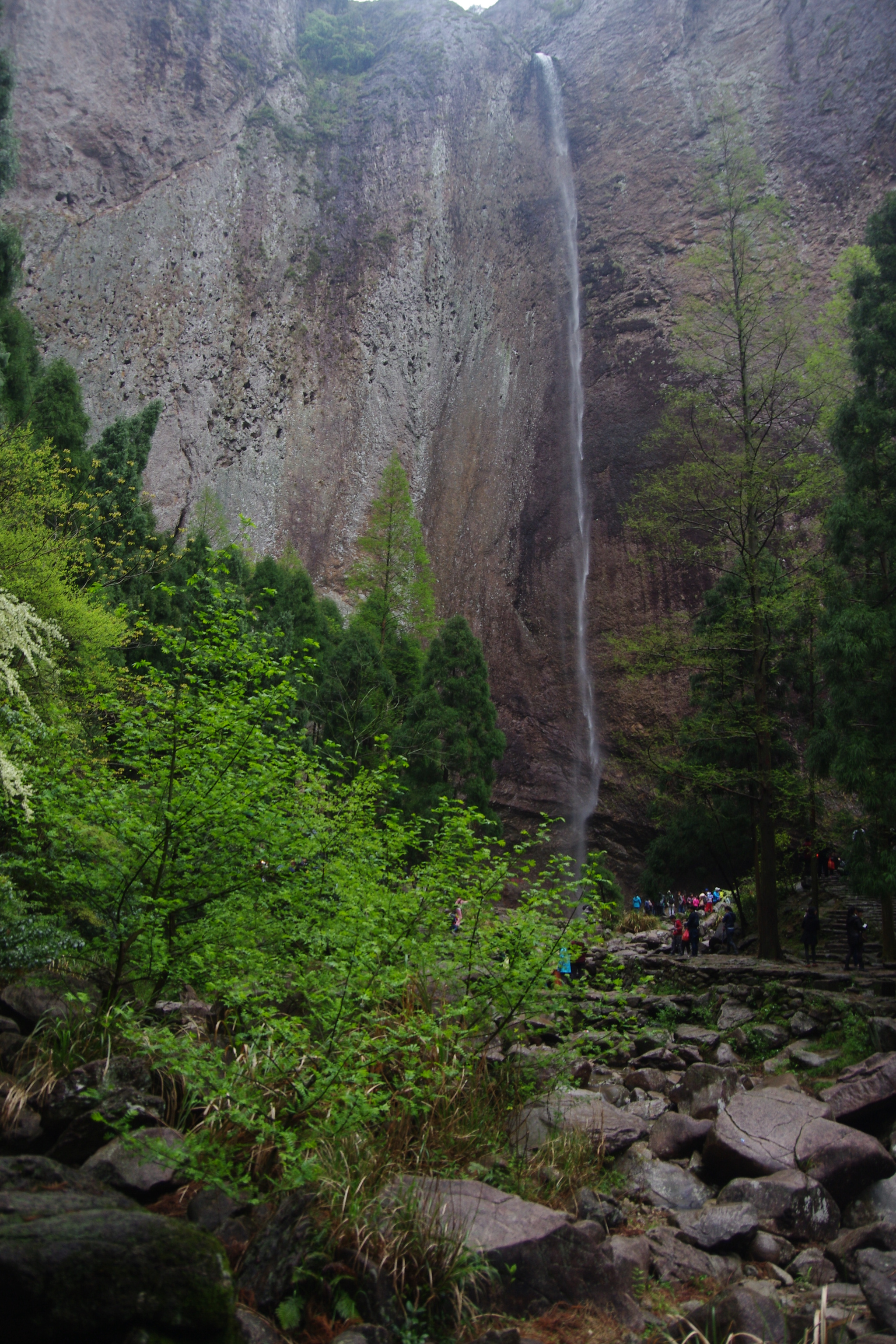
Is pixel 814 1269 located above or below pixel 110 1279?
below

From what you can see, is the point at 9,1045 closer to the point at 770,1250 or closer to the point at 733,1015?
the point at 770,1250

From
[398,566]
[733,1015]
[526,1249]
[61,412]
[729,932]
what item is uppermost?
[398,566]

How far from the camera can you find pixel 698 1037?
34.9 ft

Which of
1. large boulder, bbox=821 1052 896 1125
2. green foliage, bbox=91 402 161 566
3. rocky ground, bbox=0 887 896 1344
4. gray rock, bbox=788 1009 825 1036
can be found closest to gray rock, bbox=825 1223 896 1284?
rocky ground, bbox=0 887 896 1344

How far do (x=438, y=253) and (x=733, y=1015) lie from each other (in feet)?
145

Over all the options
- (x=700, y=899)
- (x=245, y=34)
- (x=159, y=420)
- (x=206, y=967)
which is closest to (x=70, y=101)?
(x=245, y=34)

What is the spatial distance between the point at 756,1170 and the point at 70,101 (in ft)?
162

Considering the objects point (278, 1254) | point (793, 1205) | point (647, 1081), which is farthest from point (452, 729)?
point (278, 1254)

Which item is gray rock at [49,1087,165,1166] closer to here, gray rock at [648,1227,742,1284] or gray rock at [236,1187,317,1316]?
gray rock at [236,1187,317,1316]

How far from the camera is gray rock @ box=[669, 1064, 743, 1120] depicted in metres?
7.77

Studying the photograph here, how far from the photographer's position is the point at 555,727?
33281 mm

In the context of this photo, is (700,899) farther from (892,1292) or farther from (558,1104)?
(892,1292)

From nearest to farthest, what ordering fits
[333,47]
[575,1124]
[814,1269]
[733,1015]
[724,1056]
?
[814,1269], [575,1124], [724,1056], [733,1015], [333,47]

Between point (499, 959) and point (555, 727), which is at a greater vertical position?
point (555, 727)
